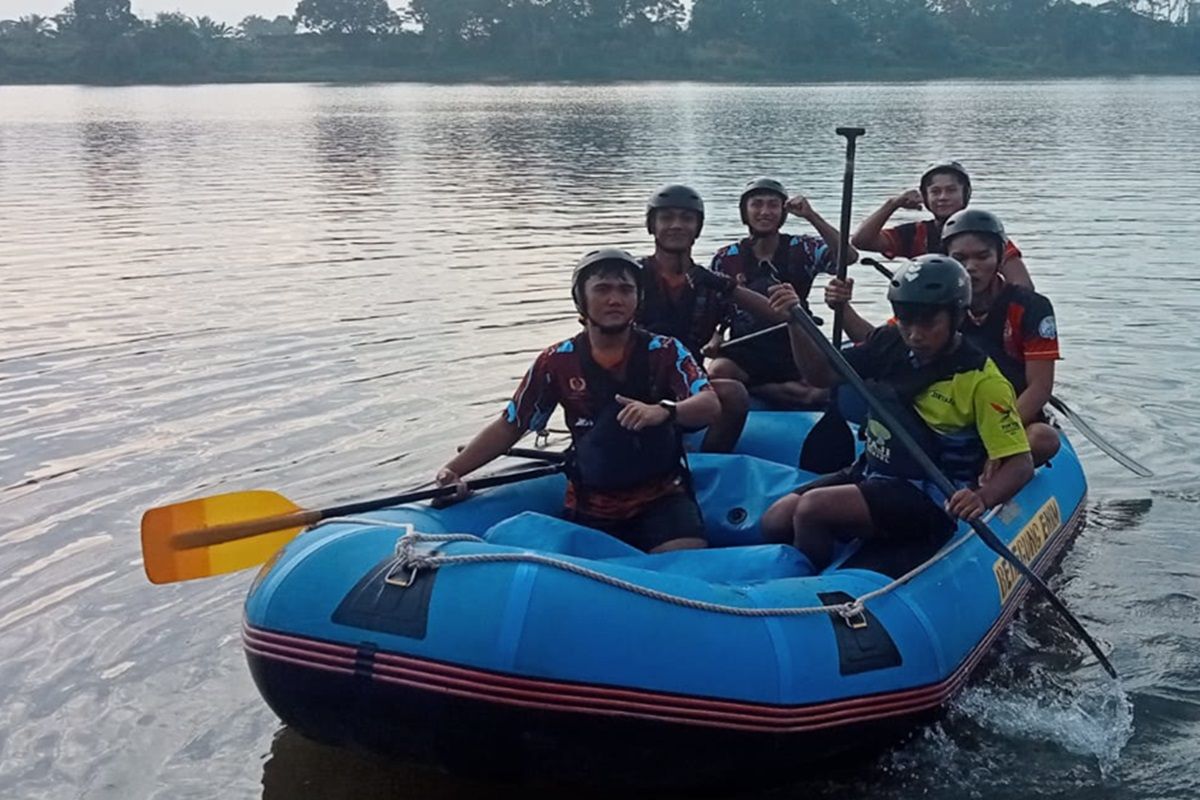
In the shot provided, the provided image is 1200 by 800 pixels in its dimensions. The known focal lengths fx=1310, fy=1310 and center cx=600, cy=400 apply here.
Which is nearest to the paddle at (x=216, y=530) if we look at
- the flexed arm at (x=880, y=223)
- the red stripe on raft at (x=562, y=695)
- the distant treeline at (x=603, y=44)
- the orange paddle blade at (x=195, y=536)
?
the orange paddle blade at (x=195, y=536)

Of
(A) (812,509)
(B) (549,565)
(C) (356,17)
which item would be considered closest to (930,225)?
(A) (812,509)

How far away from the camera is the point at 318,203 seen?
19953 mm

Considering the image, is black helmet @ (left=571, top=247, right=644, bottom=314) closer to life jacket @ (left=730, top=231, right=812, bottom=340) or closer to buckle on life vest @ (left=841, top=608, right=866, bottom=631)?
buckle on life vest @ (left=841, top=608, right=866, bottom=631)

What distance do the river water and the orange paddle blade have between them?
25.9 inches

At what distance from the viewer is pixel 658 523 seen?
17.6 ft

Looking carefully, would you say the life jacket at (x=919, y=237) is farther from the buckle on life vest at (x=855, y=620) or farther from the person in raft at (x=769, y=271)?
the buckle on life vest at (x=855, y=620)

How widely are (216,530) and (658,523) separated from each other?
5.71ft

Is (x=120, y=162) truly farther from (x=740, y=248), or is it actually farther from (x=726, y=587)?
(x=726, y=587)

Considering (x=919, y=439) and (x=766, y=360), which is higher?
(x=919, y=439)

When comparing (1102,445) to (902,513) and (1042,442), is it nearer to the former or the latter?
(1042,442)

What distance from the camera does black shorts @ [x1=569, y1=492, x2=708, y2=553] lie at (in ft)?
17.5

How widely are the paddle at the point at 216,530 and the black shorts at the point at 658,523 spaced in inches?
38.3

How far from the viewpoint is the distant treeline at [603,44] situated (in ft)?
277

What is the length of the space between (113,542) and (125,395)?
2.77m
